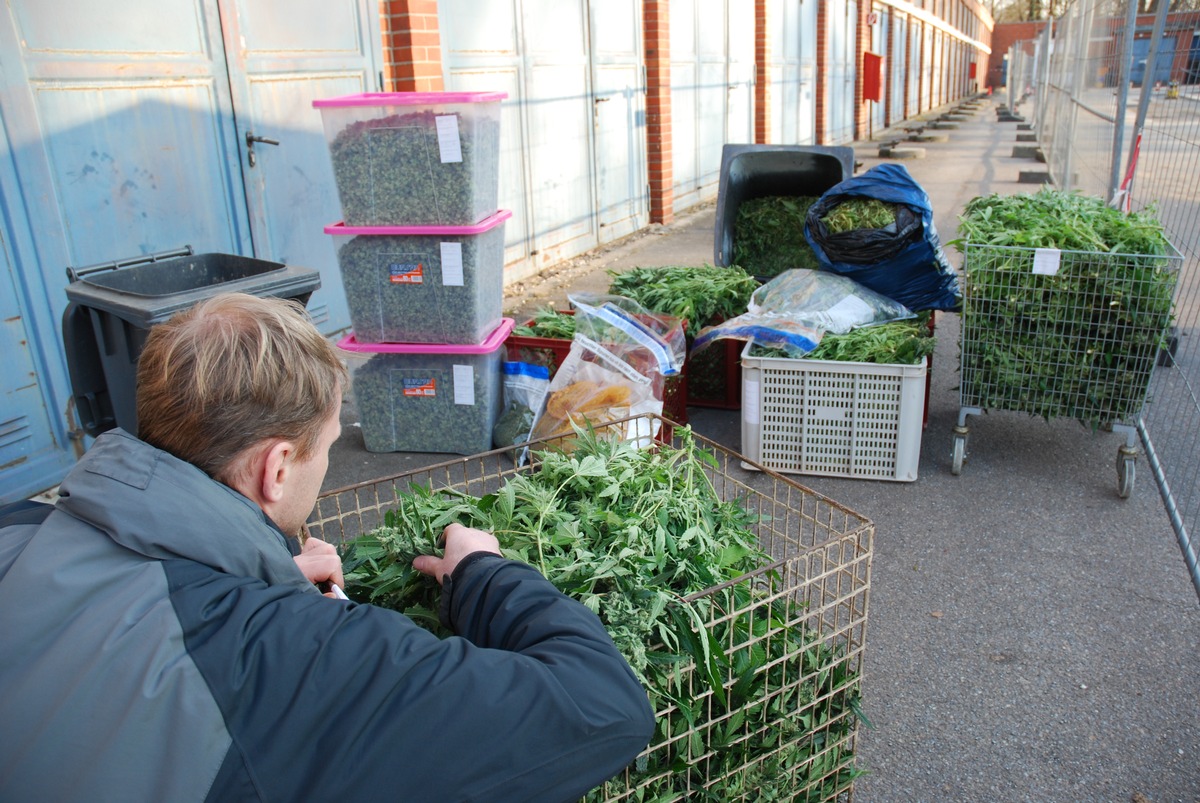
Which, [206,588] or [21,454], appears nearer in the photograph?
[206,588]

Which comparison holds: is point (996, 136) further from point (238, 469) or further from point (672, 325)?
point (238, 469)

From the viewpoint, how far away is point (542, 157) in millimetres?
9250

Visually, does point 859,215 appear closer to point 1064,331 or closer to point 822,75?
point 1064,331

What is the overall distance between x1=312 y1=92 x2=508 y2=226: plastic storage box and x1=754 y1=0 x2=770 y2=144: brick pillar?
12.1 meters

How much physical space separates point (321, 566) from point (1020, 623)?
270 cm

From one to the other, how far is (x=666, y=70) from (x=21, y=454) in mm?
8903

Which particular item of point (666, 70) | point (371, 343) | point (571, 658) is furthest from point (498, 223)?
point (666, 70)

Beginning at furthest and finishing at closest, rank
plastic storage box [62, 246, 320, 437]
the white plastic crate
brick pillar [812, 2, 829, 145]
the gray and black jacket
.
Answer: brick pillar [812, 2, 829, 145], the white plastic crate, plastic storage box [62, 246, 320, 437], the gray and black jacket

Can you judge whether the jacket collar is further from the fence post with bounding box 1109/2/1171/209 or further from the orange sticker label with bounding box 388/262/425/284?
the fence post with bounding box 1109/2/1171/209

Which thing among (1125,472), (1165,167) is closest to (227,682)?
(1125,472)

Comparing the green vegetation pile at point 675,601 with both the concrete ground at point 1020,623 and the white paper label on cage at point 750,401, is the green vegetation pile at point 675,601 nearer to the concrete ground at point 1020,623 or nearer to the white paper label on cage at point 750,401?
the concrete ground at point 1020,623

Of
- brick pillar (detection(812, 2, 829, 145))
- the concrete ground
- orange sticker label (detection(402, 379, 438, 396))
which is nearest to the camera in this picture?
the concrete ground

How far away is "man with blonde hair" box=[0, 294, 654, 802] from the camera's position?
1.18 meters

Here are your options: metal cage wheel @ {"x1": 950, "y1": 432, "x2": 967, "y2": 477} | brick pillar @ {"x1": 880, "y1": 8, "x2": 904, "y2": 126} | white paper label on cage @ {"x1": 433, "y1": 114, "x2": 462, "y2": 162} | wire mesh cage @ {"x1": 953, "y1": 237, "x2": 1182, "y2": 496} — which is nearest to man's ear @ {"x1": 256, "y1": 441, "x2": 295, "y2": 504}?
white paper label on cage @ {"x1": 433, "y1": 114, "x2": 462, "y2": 162}
